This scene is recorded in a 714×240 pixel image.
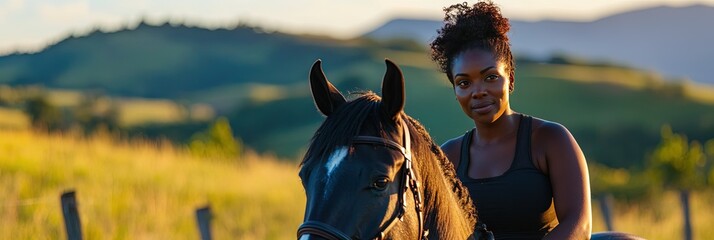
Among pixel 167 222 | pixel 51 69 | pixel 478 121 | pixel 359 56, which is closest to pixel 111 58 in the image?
pixel 51 69

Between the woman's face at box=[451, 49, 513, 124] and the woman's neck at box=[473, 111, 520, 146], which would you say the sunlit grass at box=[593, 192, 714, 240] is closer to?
the woman's neck at box=[473, 111, 520, 146]

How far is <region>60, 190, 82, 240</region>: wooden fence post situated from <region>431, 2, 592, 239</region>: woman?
311 centimetres

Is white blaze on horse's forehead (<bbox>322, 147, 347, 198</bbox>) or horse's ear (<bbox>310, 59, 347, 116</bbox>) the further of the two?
horse's ear (<bbox>310, 59, 347, 116</bbox>)

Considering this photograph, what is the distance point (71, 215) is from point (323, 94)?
3.61 meters

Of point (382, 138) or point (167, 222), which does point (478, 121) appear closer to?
point (382, 138)

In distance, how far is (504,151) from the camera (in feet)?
13.5

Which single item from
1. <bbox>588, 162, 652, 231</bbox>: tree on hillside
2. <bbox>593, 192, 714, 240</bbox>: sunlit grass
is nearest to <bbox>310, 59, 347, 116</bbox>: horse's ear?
<bbox>593, 192, 714, 240</bbox>: sunlit grass

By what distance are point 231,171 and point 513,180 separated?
13.3 metres

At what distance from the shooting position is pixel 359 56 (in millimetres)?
127125

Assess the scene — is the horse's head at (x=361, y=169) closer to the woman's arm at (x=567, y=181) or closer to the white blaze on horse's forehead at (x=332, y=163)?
the white blaze on horse's forehead at (x=332, y=163)

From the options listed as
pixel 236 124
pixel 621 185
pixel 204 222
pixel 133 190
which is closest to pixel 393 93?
pixel 204 222

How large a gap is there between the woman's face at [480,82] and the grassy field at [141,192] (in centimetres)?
615

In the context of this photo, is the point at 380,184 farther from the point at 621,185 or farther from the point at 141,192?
the point at 621,185

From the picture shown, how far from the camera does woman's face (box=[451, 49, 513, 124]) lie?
12.6ft
